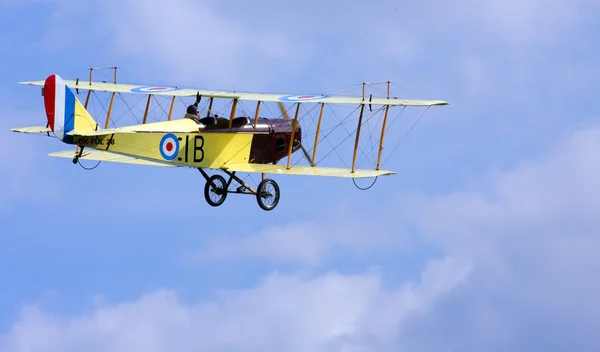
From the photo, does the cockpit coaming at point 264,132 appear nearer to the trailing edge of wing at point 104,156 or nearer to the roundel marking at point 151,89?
the trailing edge of wing at point 104,156

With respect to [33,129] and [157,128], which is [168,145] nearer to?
[157,128]

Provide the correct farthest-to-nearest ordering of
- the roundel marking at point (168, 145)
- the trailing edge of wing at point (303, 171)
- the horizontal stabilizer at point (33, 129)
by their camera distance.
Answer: the horizontal stabilizer at point (33, 129) < the trailing edge of wing at point (303, 171) < the roundel marking at point (168, 145)

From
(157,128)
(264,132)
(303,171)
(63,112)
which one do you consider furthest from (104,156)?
(303,171)

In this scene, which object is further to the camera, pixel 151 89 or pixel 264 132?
pixel 151 89

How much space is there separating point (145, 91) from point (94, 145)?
3.75m

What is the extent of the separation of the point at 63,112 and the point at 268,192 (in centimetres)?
508

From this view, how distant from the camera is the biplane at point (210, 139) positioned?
3388cm

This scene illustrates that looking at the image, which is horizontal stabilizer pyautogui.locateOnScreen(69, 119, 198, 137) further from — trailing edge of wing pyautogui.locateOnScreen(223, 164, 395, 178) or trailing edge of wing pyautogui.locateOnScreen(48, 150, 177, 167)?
trailing edge of wing pyautogui.locateOnScreen(48, 150, 177, 167)

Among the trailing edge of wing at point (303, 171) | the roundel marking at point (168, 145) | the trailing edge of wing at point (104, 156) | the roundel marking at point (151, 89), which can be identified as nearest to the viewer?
the roundel marking at point (168, 145)

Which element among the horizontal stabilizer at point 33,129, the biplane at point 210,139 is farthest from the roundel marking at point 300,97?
the horizontal stabilizer at point 33,129

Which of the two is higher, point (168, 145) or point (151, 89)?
point (151, 89)

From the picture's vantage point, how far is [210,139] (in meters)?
Answer: 35.1

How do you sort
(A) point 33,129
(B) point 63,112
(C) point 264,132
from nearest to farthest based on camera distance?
(B) point 63,112, (C) point 264,132, (A) point 33,129

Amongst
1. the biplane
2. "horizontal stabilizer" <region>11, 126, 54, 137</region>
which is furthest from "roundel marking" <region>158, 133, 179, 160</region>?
"horizontal stabilizer" <region>11, 126, 54, 137</region>
